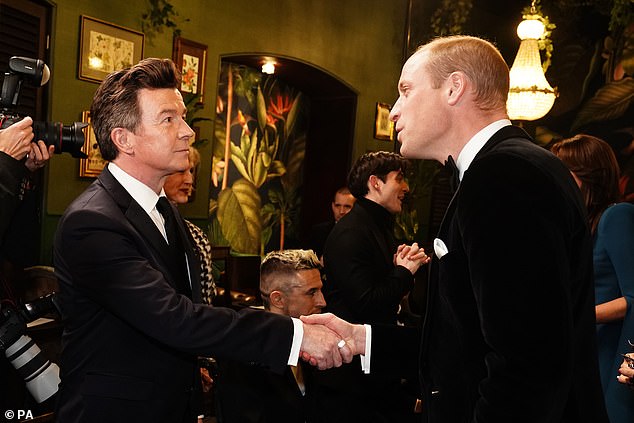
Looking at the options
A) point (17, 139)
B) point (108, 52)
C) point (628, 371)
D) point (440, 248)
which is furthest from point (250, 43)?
point (440, 248)

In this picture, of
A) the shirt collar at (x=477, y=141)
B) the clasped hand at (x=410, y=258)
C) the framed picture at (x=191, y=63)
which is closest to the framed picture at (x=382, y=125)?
the framed picture at (x=191, y=63)

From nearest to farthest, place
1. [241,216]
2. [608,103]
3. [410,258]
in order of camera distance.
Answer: [410,258] → [241,216] → [608,103]

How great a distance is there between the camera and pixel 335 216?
5719 millimetres

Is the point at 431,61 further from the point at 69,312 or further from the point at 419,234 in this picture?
the point at 419,234

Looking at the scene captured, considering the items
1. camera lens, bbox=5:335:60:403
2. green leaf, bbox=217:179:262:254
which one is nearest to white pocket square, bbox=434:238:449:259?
camera lens, bbox=5:335:60:403

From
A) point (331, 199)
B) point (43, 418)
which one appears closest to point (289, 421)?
point (43, 418)

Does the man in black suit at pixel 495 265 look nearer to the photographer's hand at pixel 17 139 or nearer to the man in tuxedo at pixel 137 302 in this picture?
the man in tuxedo at pixel 137 302

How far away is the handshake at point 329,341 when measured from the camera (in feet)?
Result: 6.04

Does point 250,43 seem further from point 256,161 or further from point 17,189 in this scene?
point 17,189

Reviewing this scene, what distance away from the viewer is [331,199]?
24.3ft

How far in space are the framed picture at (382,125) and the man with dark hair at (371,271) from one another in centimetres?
406

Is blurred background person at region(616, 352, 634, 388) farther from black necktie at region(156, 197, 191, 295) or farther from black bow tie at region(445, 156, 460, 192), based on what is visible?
black necktie at region(156, 197, 191, 295)

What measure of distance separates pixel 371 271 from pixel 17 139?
158 centimetres

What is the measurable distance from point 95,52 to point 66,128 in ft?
7.01
